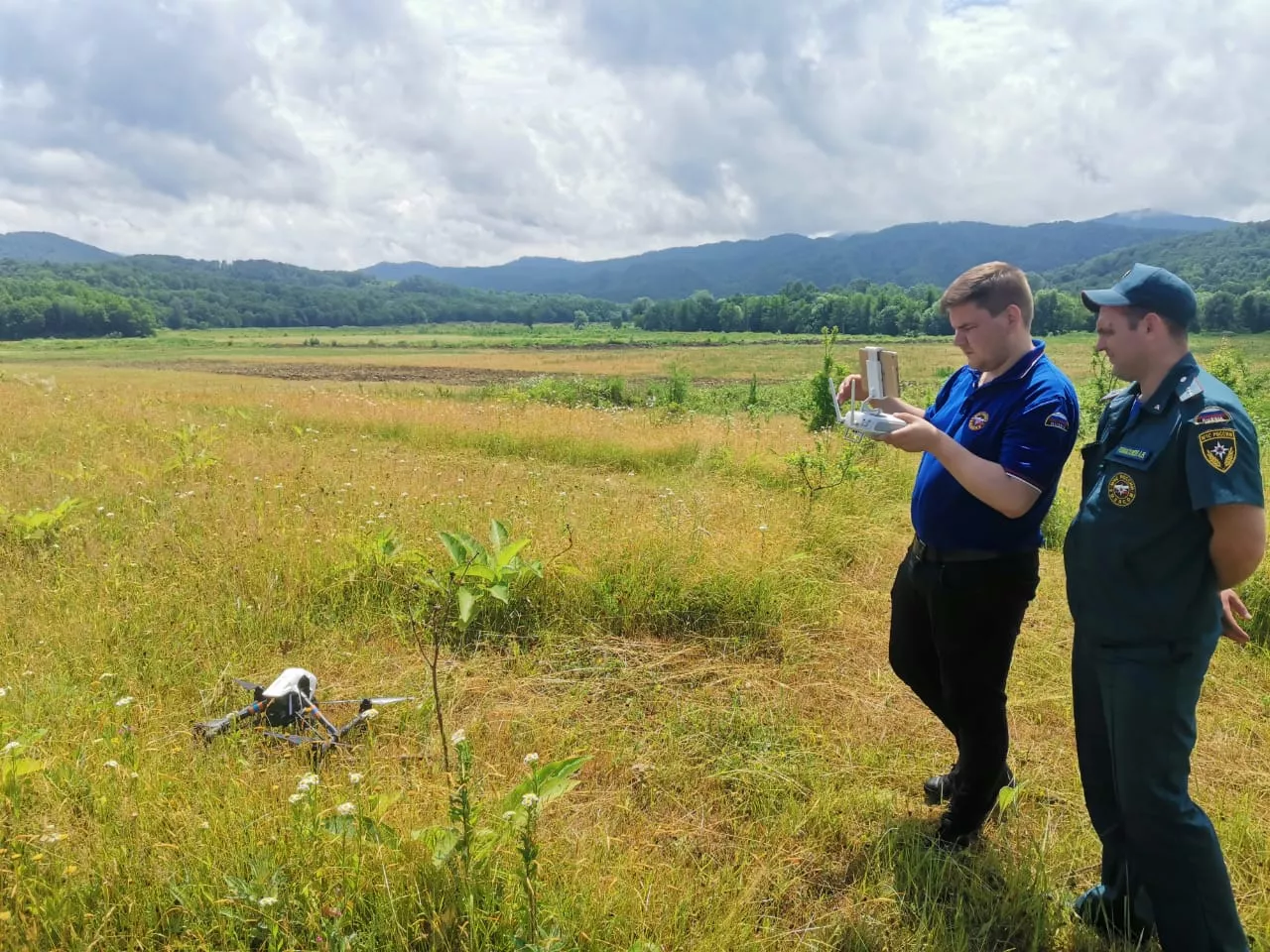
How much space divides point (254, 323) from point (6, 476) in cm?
14895

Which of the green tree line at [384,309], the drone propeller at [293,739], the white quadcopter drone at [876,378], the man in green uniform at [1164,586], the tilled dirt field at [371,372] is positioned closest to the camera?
the man in green uniform at [1164,586]

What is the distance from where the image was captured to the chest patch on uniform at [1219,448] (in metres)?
1.91

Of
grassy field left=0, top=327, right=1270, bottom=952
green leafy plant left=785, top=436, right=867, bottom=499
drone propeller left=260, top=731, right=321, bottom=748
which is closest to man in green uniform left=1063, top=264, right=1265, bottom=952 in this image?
grassy field left=0, top=327, right=1270, bottom=952

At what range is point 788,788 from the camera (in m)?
2.93

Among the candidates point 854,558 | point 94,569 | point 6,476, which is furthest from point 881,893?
point 6,476

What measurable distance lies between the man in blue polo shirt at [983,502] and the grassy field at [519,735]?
498mm

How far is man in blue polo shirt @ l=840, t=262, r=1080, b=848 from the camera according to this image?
2.28m

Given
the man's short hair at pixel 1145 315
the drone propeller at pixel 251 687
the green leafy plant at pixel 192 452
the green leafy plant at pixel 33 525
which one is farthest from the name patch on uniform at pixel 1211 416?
the green leafy plant at pixel 192 452

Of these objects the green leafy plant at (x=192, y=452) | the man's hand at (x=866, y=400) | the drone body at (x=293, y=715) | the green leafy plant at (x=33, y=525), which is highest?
the man's hand at (x=866, y=400)

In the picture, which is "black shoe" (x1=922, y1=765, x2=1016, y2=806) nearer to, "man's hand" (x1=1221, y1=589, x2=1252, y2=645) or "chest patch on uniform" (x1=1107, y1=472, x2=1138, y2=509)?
"man's hand" (x1=1221, y1=589, x2=1252, y2=645)

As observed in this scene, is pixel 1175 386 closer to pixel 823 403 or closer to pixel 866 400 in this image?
pixel 866 400

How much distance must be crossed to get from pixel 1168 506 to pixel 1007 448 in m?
0.45

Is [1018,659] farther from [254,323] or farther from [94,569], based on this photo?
[254,323]

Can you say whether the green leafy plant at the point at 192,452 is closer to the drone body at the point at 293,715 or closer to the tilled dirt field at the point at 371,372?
the drone body at the point at 293,715
